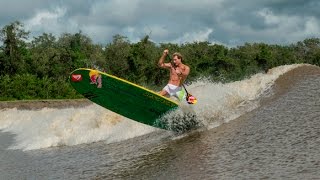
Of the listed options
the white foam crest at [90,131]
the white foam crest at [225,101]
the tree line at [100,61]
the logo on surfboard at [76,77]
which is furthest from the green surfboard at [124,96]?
the tree line at [100,61]

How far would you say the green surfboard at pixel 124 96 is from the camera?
11.1 meters

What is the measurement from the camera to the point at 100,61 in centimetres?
7506

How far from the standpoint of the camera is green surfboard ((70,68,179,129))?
11.1 metres

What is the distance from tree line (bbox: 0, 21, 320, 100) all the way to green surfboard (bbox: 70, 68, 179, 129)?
39275 mm

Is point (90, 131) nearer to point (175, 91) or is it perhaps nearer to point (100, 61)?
point (175, 91)

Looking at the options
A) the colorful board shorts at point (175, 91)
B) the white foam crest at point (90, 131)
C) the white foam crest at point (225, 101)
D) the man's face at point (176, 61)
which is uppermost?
the man's face at point (176, 61)

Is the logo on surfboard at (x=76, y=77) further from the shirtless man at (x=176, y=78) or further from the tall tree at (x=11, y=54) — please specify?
the tall tree at (x=11, y=54)

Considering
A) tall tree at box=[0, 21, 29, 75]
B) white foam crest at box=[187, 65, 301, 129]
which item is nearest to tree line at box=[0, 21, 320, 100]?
tall tree at box=[0, 21, 29, 75]

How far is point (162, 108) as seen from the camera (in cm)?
1116

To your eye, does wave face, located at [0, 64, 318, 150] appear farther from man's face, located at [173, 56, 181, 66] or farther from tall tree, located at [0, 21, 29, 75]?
tall tree, located at [0, 21, 29, 75]

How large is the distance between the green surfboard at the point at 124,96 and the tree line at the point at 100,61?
39.3 meters

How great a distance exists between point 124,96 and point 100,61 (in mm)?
64233

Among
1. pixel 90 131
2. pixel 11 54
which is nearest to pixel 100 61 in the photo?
pixel 11 54

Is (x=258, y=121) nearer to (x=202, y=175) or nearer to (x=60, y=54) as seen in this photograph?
(x=202, y=175)
